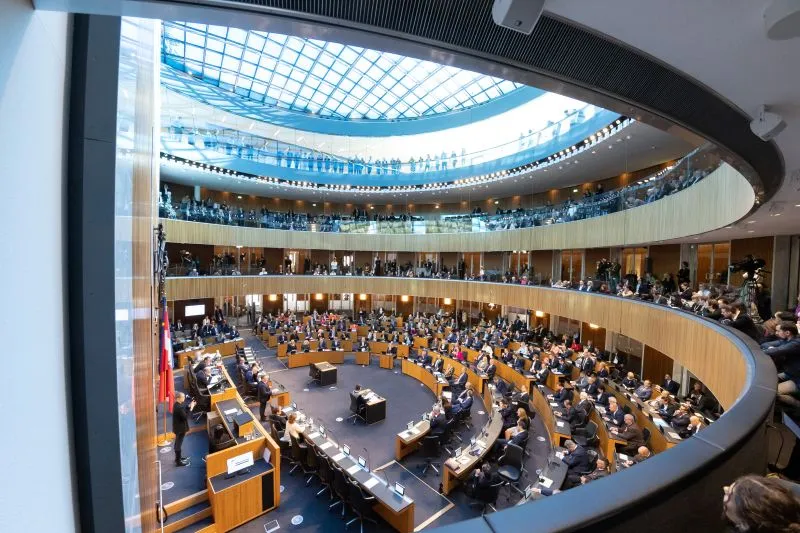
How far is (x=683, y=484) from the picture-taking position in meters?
1.63

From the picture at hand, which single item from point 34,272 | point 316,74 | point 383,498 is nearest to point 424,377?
point 383,498

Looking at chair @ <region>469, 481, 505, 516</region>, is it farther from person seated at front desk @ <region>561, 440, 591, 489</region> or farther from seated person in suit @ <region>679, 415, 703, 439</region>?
Result: seated person in suit @ <region>679, 415, 703, 439</region>

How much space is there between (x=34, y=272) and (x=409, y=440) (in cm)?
975

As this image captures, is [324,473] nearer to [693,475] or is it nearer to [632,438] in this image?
[632,438]

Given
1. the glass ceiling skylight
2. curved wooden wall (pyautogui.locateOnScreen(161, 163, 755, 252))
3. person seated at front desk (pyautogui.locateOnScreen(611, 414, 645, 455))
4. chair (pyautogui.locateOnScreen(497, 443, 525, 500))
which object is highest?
the glass ceiling skylight

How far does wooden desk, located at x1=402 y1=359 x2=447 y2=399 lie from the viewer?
13423mm

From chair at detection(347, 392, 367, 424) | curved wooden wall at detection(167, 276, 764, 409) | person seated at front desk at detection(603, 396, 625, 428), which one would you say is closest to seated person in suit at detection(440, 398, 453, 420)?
chair at detection(347, 392, 367, 424)

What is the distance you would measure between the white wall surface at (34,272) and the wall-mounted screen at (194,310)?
22.4 meters

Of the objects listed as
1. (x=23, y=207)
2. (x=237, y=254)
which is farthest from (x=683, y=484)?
(x=237, y=254)

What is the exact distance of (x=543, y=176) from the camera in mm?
19125

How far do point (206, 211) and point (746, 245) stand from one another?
2397cm

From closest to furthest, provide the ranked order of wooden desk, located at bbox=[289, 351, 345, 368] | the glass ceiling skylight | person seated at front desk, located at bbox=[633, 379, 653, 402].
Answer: person seated at front desk, located at bbox=[633, 379, 653, 402], wooden desk, located at bbox=[289, 351, 345, 368], the glass ceiling skylight

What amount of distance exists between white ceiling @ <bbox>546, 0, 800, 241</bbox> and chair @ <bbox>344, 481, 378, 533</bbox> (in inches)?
305

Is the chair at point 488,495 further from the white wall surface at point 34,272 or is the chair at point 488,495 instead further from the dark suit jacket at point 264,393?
the white wall surface at point 34,272
